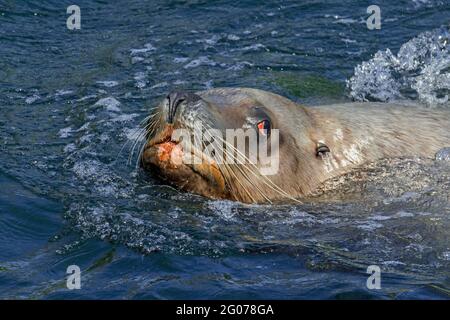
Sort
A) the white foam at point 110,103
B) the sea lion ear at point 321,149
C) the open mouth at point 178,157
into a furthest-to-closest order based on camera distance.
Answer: the white foam at point 110,103 → the sea lion ear at point 321,149 → the open mouth at point 178,157

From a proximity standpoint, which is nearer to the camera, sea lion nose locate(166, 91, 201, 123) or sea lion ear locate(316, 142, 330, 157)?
sea lion nose locate(166, 91, 201, 123)

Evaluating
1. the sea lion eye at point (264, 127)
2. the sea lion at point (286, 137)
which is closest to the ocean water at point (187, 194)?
the sea lion at point (286, 137)

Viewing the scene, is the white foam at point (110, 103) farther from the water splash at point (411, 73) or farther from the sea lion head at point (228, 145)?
the water splash at point (411, 73)

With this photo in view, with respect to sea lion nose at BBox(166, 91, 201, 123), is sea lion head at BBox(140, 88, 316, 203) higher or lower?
lower

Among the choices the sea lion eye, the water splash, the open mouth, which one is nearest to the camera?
the open mouth

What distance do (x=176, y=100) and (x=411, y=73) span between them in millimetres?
4339

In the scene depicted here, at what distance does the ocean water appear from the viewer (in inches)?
246

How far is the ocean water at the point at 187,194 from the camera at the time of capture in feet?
20.5

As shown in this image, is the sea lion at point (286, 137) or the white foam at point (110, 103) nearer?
the sea lion at point (286, 137)

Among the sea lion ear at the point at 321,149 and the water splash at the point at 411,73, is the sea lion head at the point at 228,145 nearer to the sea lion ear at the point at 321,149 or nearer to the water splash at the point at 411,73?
the sea lion ear at the point at 321,149

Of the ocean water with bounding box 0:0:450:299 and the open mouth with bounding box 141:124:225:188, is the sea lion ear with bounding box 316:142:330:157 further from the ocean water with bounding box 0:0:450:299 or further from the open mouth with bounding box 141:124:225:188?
the open mouth with bounding box 141:124:225:188

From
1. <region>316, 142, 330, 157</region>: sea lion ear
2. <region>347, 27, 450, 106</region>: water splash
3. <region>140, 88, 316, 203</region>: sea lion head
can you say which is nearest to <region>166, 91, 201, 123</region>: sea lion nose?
<region>140, 88, 316, 203</region>: sea lion head

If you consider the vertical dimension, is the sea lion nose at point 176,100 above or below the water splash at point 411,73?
below

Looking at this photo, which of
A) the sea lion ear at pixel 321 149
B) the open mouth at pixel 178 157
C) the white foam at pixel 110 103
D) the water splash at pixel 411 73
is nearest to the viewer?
the open mouth at pixel 178 157
